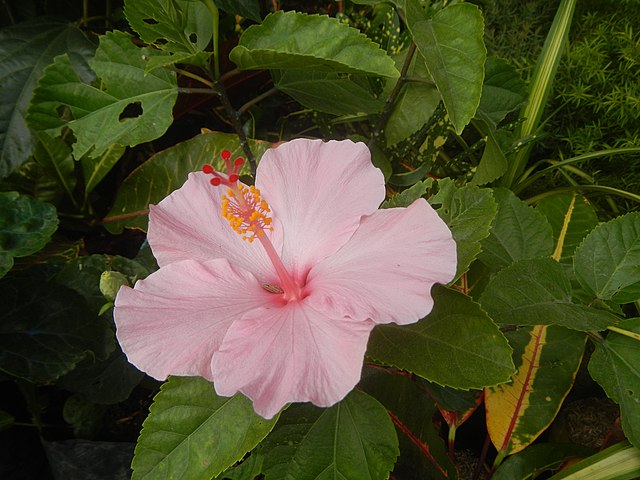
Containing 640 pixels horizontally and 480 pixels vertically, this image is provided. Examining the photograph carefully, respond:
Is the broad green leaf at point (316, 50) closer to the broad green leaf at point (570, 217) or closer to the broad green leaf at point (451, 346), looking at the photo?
the broad green leaf at point (451, 346)

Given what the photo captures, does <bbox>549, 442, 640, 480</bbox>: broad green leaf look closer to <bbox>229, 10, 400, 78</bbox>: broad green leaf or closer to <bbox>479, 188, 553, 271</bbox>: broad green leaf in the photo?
<bbox>479, 188, 553, 271</bbox>: broad green leaf

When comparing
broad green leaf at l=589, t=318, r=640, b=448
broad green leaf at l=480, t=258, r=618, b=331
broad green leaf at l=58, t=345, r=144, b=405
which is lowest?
broad green leaf at l=58, t=345, r=144, b=405

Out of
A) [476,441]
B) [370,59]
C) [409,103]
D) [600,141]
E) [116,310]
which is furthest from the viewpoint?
[600,141]

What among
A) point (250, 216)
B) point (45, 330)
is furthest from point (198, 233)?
point (45, 330)

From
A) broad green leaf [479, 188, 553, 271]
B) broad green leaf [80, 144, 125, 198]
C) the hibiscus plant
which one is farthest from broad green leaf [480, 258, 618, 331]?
broad green leaf [80, 144, 125, 198]

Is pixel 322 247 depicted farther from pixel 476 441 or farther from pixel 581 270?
pixel 476 441

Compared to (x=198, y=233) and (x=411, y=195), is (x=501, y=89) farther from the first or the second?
(x=198, y=233)

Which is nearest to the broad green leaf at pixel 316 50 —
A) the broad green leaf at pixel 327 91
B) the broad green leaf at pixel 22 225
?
the broad green leaf at pixel 327 91

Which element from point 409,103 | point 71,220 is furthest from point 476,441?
point 71,220
